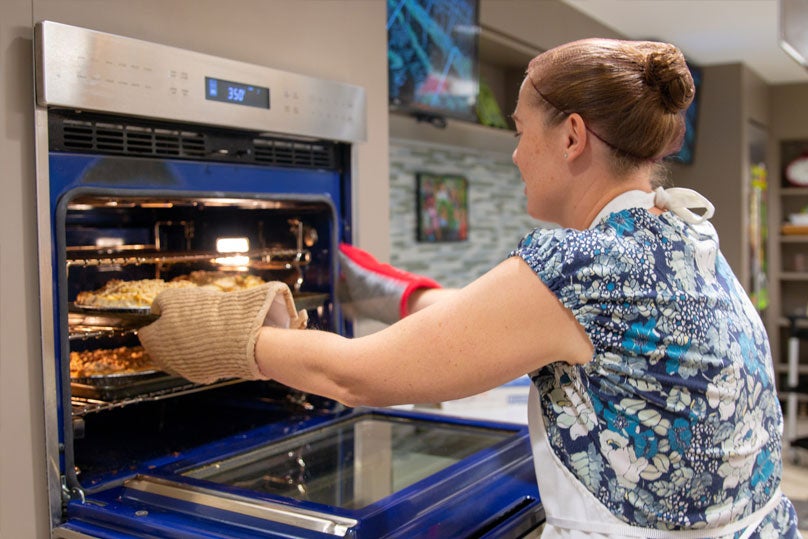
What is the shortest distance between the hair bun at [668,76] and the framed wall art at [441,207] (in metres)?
2.60

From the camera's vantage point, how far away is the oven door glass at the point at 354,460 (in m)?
1.34

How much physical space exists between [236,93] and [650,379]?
882mm

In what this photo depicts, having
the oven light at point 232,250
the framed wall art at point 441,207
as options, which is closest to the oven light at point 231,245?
the oven light at point 232,250

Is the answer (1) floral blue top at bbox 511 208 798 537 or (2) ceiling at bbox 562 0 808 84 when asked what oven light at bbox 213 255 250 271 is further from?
(2) ceiling at bbox 562 0 808 84

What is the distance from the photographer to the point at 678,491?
1062mm

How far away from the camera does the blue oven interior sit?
3.92 ft

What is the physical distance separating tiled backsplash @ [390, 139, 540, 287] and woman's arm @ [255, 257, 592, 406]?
8.11 ft

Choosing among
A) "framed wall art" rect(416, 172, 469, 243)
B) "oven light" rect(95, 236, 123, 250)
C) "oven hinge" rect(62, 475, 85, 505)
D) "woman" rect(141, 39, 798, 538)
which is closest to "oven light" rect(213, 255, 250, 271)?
"oven light" rect(95, 236, 123, 250)

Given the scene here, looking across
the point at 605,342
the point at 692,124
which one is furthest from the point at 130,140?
the point at 692,124

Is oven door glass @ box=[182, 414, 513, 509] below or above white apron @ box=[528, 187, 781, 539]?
below

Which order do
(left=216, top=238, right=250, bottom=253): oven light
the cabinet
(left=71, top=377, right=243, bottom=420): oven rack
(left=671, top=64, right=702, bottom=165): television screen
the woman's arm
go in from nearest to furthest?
the woman's arm
(left=71, top=377, right=243, bottom=420): oven rack
(left=216, top=238, right=250, bottom=253): oven light
(left=671, top=64, right=702, bottom=165): television screen
the cabinet

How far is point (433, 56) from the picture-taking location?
280cm

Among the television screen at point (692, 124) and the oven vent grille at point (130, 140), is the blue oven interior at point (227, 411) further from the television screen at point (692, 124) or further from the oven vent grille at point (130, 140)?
the television screen at point (692, 124)

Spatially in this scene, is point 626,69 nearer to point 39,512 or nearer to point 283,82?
point 283,82
